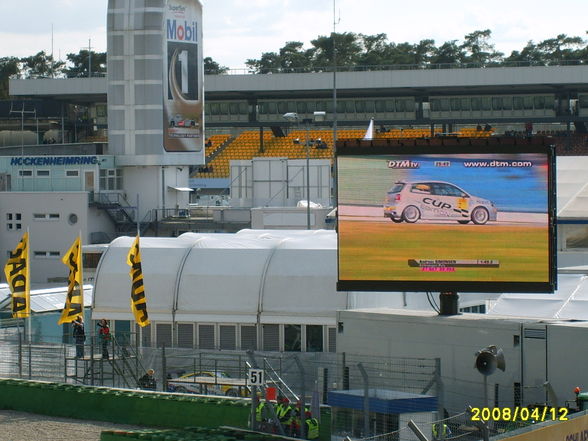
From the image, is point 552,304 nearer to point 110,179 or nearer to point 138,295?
point 138,295

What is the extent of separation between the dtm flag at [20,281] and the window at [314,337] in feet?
24.3

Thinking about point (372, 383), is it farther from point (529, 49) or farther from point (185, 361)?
point (529, 49)

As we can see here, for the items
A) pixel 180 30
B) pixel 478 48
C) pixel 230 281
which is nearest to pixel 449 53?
pixel 478 48

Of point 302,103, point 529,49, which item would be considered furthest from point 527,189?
point 529,49

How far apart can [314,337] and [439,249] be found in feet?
25.2

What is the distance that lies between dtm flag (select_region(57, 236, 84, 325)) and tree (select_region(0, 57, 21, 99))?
13116 cm

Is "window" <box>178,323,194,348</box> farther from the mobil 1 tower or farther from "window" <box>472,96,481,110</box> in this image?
"window" <box>472,96,481,110</box>

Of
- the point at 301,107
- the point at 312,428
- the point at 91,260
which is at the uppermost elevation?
the point at 301,107

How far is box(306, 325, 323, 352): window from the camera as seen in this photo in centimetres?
3183

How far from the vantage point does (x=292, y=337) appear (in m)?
32.0

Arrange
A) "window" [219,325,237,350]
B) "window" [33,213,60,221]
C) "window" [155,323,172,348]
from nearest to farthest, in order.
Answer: "window" [219,325,237,350] → "window" [155,323,172,348] → "window" [33,213,60,221]

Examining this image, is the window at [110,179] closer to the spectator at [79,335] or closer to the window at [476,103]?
the spectator at [79,335]

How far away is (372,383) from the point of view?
22.8 metres

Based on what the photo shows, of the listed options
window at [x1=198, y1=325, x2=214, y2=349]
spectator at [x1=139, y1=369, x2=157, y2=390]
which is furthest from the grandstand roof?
spectator at [x1=139, y1=369, x2=157, y2=390]
